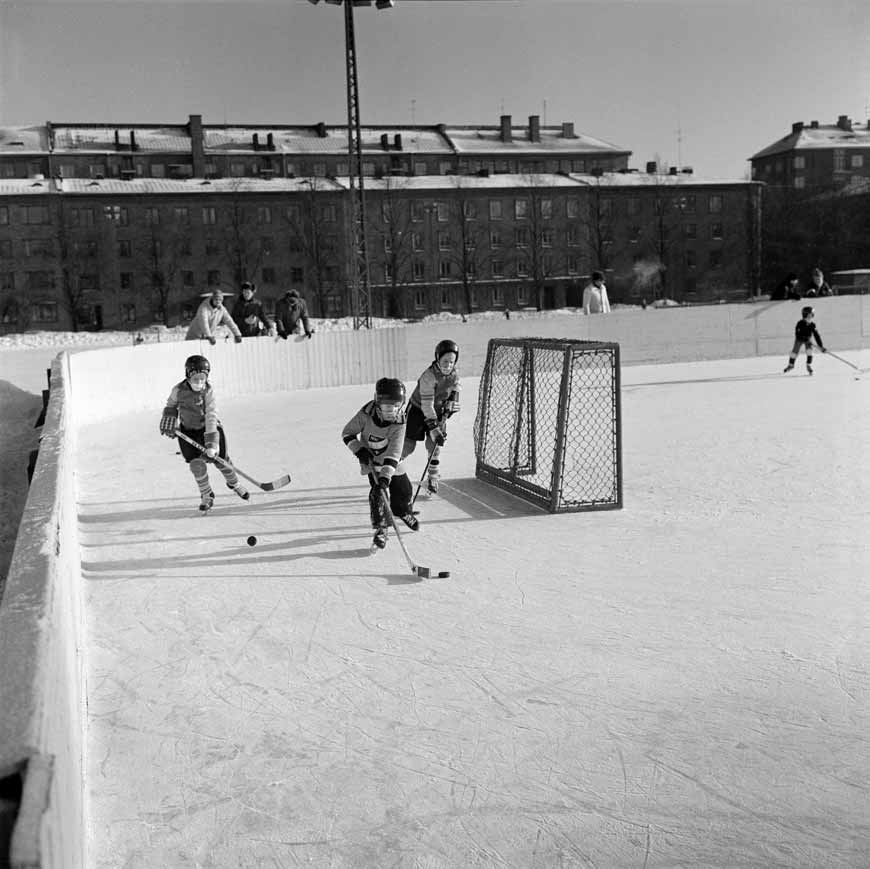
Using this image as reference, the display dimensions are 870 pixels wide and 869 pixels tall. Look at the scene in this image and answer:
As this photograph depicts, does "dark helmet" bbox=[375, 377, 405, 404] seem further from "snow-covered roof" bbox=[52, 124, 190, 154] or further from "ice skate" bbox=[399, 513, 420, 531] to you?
"snow-covered roof" bbox=[52, 124, 190, 154]

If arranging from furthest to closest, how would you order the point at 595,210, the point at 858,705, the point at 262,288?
the point at 595,210
the point at 262,288
the point at 858,705

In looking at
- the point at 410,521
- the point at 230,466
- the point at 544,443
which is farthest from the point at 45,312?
the point at 410,521

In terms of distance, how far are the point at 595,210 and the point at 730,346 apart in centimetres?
3028

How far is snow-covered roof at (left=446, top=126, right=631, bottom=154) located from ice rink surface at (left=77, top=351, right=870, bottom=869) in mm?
49139

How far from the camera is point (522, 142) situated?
55.4 m

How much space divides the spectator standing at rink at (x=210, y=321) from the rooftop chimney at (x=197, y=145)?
122 feet

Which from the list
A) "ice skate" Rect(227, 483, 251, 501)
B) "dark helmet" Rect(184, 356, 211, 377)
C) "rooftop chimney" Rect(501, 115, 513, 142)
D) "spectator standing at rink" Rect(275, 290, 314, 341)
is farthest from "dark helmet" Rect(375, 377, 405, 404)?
"rooftop chimney" Rect(501, 115, 513, 142)

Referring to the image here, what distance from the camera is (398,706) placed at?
12.3ft

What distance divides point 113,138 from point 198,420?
4970 centimetres

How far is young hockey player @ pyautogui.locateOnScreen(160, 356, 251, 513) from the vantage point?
702 centimetres

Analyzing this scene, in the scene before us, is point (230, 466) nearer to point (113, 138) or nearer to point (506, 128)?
point (113, 138)

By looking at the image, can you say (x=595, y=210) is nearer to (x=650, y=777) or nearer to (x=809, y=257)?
(x=809, y=257)

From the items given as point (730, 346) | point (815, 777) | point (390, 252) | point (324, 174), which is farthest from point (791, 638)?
point (324, 174)

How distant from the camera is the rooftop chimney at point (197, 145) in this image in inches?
1963
